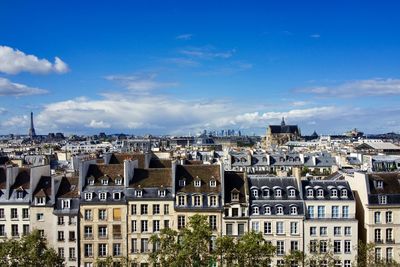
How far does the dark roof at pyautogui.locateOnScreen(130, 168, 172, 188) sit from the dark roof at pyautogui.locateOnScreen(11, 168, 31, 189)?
1512 centimetres

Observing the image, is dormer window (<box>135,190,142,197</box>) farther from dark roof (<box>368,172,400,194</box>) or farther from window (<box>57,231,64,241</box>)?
dark roof (<box>368,172,400,194</box>)

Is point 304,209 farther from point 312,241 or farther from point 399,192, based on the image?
point 399,192

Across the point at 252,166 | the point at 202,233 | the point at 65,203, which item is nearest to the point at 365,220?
the point at 202,233

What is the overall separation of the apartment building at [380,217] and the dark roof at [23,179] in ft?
154

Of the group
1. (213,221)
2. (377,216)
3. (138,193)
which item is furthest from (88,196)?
(377,216)

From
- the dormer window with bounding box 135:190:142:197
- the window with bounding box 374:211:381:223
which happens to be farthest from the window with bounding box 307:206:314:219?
the dormer window with bounding box 135:190:142:197

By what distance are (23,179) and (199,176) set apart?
83.5 ft

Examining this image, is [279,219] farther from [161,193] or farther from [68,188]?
[68,188]

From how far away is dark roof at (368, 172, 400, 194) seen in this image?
70.8 metres

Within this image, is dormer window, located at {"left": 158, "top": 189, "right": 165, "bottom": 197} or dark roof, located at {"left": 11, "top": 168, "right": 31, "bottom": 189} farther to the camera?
dark roof, located at {"left": 11, "top": 168, "right": 31, "bottom": 189}

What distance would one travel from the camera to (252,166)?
550 ft

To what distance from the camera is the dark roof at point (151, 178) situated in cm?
7231

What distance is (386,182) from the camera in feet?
238

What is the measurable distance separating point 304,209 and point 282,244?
563 cm
